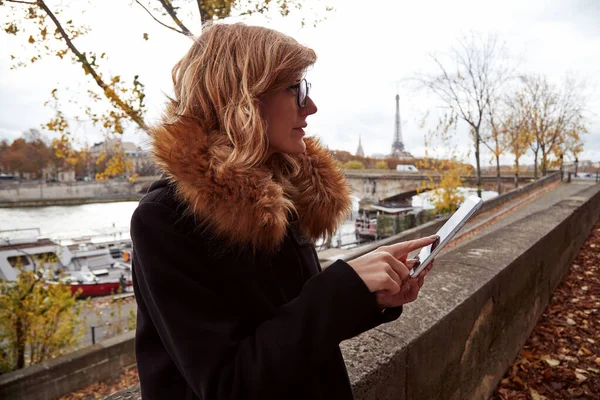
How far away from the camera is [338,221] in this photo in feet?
4.76

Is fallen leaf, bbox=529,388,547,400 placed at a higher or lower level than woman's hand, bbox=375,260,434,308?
lower

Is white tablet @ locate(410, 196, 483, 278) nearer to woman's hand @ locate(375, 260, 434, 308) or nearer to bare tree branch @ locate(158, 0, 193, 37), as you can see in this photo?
woman's hand @ locate(375, 260, 434, 308)

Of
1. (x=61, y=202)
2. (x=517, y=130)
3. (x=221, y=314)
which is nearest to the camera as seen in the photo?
(x=221, y=314)

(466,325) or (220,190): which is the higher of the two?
(220,190)

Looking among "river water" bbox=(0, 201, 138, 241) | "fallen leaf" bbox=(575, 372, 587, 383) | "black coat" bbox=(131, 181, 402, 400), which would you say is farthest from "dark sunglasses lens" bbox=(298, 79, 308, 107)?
"river water" bbox=(0, 201, 138, 241)

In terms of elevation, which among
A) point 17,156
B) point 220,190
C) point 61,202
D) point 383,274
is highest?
point 17,156

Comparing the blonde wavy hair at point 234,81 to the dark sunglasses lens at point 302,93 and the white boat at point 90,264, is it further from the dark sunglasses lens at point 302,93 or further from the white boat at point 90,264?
the white boat at point 90,264

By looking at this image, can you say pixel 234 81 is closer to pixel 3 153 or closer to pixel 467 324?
pixel 467 324

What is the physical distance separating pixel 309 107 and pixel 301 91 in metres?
0.06

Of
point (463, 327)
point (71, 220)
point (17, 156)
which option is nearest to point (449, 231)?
point (463, 327)

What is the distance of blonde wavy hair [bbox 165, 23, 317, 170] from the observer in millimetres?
1070

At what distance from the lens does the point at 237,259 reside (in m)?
1.03

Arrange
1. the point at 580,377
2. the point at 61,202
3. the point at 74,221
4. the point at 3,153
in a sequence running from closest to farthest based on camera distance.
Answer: the point at 580,377 → the point at 74,221 → the point at 3,153 → the point at 61,202

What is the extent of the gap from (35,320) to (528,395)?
8.65 meters
